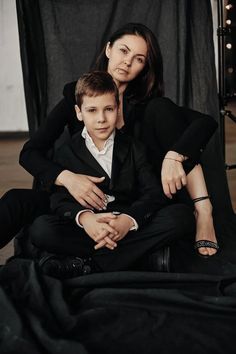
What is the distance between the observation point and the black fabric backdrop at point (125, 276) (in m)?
1.28

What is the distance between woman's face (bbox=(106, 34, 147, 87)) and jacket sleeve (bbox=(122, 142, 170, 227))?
25cm

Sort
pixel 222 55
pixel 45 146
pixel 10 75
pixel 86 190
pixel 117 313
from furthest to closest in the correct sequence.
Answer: pixel 10 75
pixel 222 55
pixel 45 146
pixel 86 190
pixel 117 313

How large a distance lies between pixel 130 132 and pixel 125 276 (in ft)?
1.87

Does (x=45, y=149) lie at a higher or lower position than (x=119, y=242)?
higher

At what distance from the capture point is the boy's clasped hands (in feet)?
5.15

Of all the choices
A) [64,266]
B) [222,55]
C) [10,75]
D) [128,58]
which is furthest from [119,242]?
[10,75]

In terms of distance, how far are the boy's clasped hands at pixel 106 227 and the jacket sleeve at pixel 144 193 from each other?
0.16ft

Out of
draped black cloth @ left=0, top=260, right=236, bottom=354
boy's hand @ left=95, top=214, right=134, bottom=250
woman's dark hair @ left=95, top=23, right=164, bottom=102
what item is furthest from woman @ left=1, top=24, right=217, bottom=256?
draped black cloth @ left=0, top=260, right=236, bottom=354

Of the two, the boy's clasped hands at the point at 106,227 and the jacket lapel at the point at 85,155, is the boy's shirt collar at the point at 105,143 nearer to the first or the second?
the jacket lapel at the point at 85,155

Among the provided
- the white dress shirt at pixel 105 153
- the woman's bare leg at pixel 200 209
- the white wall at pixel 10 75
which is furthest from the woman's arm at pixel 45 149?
the white wall at pixel 10 75

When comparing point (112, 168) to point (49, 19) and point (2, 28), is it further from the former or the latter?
point (2, 28)

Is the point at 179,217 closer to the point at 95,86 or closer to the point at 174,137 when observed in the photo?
the point at 174,137

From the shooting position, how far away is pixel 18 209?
1726 mm

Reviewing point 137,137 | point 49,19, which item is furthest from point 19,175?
point 137,137
